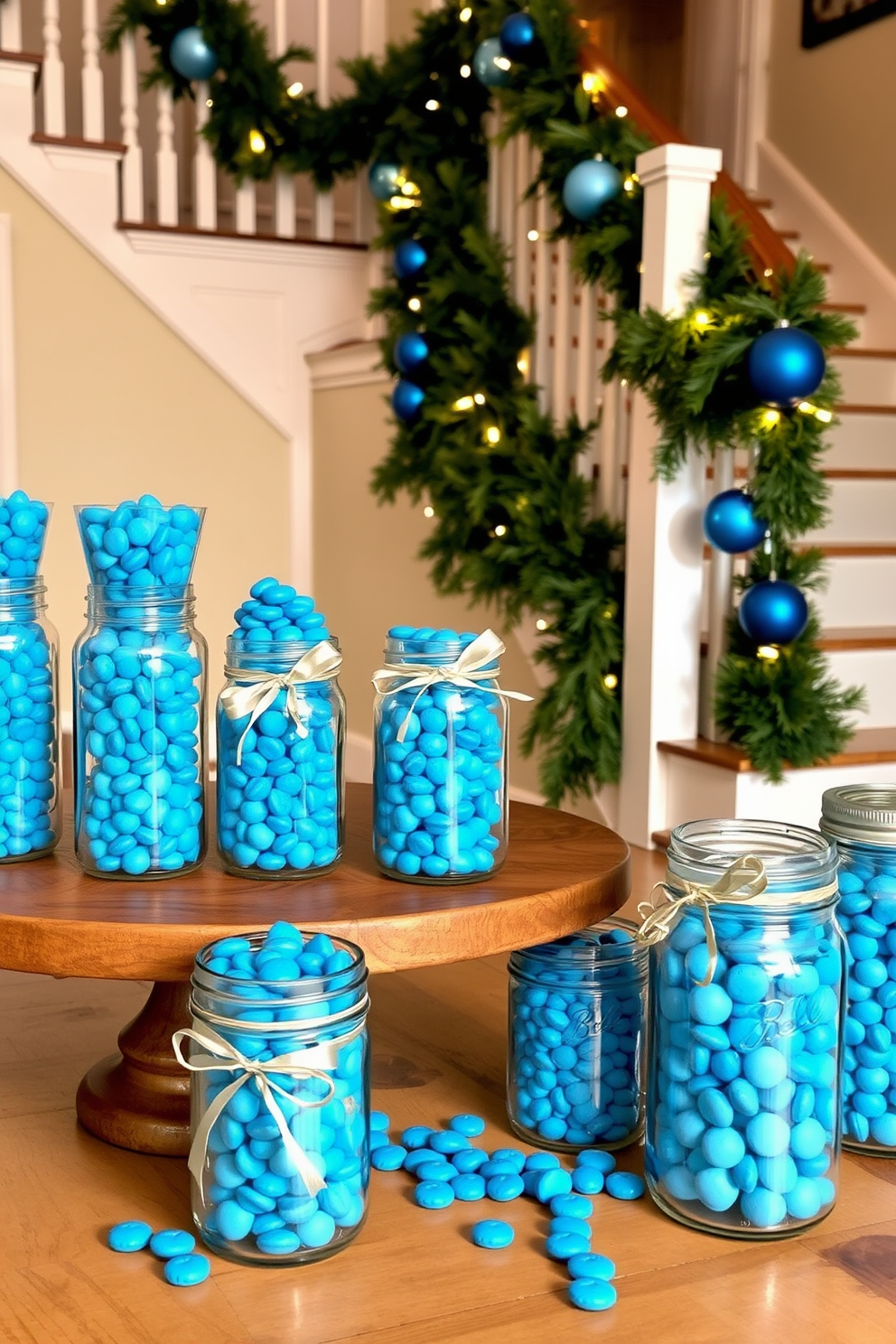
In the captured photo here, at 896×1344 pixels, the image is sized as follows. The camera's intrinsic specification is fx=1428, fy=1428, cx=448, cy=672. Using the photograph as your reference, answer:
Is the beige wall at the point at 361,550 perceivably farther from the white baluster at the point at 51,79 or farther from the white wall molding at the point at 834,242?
the white wall molding at the point at 834,242

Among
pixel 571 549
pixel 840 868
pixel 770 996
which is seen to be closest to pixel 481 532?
pixel 571 549

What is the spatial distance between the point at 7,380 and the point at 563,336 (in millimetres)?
1752

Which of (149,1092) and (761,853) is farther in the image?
(149,1092)

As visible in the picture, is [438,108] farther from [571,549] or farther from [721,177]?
[571,549]

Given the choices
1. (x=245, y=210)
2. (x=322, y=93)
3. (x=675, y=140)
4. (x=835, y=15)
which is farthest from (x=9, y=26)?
(x=835, y=15)

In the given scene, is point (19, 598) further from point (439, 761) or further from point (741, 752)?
point (741, 752)

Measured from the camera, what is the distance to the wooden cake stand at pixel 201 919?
3.84ft

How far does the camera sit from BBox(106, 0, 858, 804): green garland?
108 inches

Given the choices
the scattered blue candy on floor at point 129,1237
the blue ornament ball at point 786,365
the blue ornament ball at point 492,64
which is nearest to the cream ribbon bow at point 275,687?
the scattered blue candy on floor at point 129,1237

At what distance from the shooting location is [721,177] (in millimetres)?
2955

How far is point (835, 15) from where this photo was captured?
4.43 meters

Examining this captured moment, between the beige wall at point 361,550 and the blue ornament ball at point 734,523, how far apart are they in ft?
3.57

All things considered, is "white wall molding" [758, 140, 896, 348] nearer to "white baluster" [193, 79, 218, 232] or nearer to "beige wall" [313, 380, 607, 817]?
"beige wall" [313, 380, 607, 817]

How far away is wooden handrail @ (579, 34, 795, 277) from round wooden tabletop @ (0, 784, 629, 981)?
1.75m
